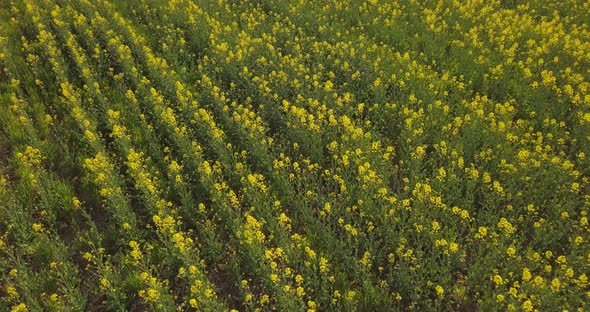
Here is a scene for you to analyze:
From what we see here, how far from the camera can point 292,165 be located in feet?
18.5

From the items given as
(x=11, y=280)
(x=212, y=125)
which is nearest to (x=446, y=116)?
(x=212, y=125)

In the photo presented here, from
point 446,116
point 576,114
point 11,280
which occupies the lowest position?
point 11,280

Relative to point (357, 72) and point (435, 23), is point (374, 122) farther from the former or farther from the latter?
point (435, 23)

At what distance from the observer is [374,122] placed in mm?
6469

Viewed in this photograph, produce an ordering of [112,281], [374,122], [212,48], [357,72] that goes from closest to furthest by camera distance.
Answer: [112,281] → [374,122] → [357,72] → [212,48]

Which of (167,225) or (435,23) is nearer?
(167,225)

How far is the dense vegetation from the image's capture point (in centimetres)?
411

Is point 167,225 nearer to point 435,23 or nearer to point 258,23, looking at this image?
point 258,23

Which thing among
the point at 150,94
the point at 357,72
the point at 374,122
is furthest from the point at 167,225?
the point at 357,72

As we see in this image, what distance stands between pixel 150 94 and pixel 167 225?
114 inches

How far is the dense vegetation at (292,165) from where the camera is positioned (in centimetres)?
411

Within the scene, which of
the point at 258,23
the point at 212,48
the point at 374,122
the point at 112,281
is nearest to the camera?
the point at 112,281

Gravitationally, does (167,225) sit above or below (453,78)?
below

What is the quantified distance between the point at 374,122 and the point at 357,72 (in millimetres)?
1014
